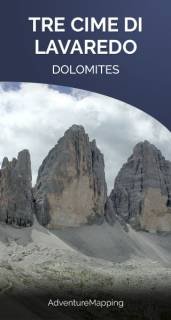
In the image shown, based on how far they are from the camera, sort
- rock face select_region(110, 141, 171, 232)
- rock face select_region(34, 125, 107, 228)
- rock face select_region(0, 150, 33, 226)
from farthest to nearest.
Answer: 1. rock face select_region(110, 141, 171, 232)
2. rock face select_region(34, 125, 107, 228)
3. rock face select_region(0, 150, 33, 226)

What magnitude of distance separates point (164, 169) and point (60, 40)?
40750 millimetres

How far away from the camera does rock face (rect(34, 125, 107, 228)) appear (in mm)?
58875

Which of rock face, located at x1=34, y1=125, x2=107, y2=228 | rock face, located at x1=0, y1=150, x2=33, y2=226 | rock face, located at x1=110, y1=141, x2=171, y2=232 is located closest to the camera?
rock face, located at x1=0, y1=150, x2=33, y2=226

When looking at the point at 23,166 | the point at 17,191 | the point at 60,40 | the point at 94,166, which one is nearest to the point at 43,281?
the point at 60,40

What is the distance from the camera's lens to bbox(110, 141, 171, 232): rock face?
2559 inches

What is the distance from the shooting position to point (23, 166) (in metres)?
48.9

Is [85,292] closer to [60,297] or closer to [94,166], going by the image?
[60,297]

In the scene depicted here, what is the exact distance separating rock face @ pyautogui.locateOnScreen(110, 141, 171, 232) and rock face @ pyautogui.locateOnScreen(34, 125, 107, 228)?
107 inches

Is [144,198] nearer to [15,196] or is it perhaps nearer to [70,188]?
[70,188]

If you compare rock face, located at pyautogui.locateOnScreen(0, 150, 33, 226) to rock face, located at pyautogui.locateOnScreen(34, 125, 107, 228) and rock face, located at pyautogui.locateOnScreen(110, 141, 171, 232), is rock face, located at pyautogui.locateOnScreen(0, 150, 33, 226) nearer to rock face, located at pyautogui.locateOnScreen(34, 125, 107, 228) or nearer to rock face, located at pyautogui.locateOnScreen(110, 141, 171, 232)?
rock face, located at pyautogui.locateOnScreen(34, 125, 107, 228)

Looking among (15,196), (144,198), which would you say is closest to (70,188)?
(144,198)

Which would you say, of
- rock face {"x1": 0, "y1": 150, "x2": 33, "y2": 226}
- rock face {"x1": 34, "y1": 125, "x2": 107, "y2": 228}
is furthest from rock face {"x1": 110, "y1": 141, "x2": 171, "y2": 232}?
rock face {"x1": 0, "y1": 150, "x2": 33, "y2": 226}

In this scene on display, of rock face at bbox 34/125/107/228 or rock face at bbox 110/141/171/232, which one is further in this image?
rock face at bbox 110/141/171/232

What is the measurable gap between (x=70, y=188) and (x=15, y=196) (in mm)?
10921
